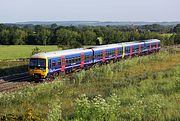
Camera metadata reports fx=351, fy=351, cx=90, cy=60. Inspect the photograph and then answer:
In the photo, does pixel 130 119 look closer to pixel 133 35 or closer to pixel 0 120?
pixel 0 120

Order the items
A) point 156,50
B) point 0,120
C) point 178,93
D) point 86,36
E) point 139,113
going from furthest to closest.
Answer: point 86,36
point 156,50
point 178,93
point 139,113
point 0,120

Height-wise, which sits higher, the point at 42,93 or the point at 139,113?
the point at 139,113

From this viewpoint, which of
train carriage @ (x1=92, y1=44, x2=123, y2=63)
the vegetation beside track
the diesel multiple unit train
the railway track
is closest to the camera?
the vegetation beside track

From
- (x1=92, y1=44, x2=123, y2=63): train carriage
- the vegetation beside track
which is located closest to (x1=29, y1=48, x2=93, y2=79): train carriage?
the vegetation beside track

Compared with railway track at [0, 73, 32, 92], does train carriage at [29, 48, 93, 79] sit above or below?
above

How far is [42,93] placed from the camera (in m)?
20.6

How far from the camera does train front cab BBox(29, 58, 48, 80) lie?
2959cm

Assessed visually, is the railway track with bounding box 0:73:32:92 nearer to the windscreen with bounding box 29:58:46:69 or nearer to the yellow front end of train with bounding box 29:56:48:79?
the yellow front end of train with bounding box 29:56:48:79

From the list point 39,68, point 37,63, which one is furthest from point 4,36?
point 39,68

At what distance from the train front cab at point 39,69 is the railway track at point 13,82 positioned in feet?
2.86

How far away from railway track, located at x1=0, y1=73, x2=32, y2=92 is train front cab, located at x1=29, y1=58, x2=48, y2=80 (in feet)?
2.86

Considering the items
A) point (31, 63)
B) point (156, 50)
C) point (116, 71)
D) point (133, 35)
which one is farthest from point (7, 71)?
point (133, 35)

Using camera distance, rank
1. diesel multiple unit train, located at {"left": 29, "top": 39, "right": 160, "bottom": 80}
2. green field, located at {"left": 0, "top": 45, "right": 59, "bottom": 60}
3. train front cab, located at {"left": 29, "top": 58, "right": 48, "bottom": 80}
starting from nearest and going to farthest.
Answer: train front cab, located at {"left": 29, "top": 58, "right": 48, "bottom": 80} < diesel multiple unit train, located at {"left": 29, "top": 39, "right": 160, "bottom": 80} < green field, located at {"left": 0, "top": 45, "right": 59, "bottom": 60}

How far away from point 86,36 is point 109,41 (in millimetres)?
7831
